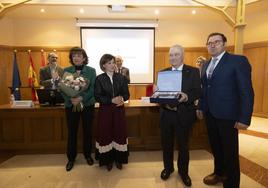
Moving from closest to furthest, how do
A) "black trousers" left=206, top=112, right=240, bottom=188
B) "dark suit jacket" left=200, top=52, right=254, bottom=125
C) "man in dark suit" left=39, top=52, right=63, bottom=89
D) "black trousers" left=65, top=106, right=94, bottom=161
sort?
1. "dark suit jacket" left=200, top=52, right=254, bottom=125
2. "black trousers" left=206, top=112, right=240, bottom=188
3. "black trousers" left=65, top=106, right=94, bottom=161
4. "man in dark suit" left=39, top=52, right=63, bottom=89

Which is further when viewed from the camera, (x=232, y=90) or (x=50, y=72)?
(x=50, y=72)

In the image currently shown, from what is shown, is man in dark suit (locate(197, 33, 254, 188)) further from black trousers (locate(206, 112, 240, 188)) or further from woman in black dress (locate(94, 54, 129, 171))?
A: woman in black dress (locate(94, 54, 129, 171))

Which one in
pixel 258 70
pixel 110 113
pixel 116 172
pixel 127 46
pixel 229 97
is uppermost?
pixel 127 46

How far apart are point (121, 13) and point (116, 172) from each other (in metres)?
4.83

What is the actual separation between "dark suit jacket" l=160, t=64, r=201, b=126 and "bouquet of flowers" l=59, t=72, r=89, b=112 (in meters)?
1.21

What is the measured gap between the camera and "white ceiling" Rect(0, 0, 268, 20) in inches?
196

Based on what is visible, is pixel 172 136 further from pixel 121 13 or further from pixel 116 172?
pixel 121 13

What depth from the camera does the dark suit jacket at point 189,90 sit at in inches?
92.7

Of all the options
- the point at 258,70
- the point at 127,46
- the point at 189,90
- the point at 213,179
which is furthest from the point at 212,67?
the point at 258,70

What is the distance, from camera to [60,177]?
2.73 m

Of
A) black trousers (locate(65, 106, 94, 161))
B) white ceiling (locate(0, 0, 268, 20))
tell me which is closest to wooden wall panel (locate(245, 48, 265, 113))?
white ceiling (locate(0, 0, 268, 20))

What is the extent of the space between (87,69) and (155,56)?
464 cm

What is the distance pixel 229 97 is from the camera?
83.7 inches

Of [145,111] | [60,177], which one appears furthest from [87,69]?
[60,177]
